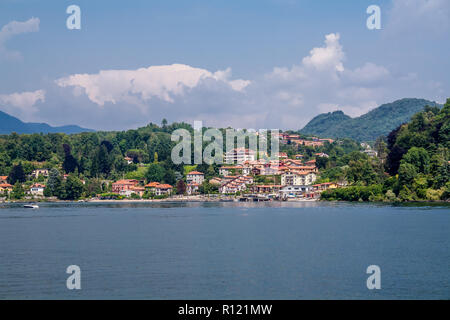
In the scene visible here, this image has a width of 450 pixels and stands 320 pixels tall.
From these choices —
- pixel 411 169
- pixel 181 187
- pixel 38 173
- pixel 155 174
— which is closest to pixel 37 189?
pixel 38 173

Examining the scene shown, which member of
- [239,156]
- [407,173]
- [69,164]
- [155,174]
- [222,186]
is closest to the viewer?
[407,173]

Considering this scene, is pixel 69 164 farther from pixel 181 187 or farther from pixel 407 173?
pixel 407 173

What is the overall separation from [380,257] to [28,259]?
1899cm

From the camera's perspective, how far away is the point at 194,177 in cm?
15038

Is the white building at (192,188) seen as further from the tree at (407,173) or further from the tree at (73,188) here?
the tree at (407,173)

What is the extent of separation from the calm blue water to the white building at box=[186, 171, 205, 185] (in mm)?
101469

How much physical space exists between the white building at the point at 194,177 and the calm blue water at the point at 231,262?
101m

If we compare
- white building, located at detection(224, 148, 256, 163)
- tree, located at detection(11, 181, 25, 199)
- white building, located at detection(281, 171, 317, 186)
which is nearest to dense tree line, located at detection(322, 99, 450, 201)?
white building, located at detection(281, 171, 317, 186)

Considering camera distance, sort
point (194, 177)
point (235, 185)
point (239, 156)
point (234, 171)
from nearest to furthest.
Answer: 1. point (235, 185)
2. point (194, 177)
3. point (234, 171)
4. point (239, 156)

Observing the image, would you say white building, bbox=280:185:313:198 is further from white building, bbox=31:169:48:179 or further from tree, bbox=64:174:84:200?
white building, bbox=31:169:48:179

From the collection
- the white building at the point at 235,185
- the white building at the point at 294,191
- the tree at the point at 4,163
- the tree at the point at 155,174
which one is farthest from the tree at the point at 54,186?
the white building at the point at 294,191

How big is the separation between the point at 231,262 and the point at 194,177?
12197 centimetres
